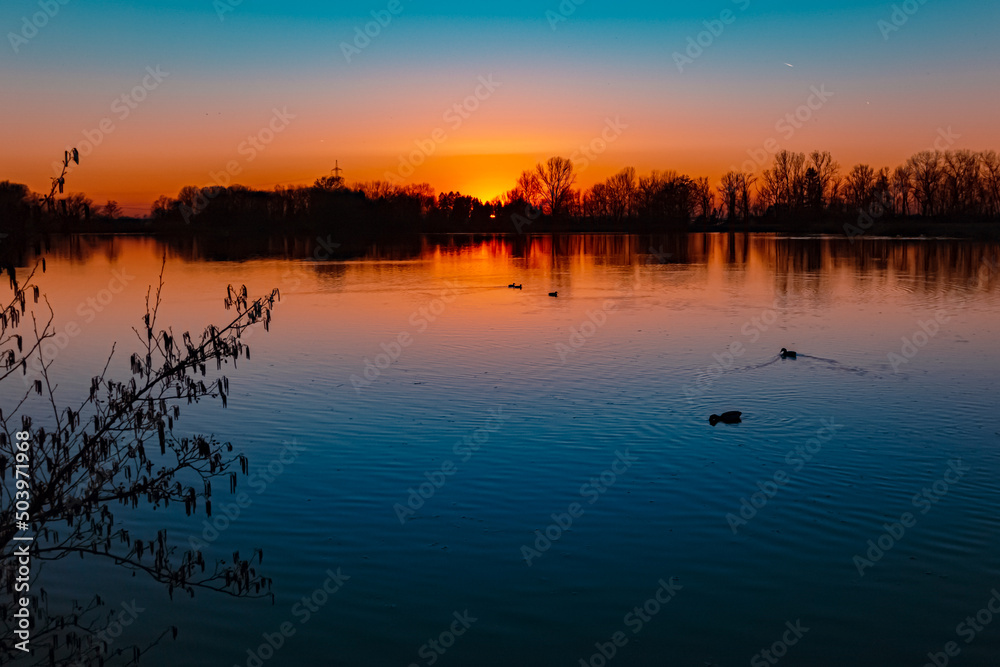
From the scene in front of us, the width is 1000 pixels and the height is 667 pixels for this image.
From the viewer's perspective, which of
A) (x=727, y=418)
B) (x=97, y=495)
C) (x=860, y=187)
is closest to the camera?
(x=97, y=495)

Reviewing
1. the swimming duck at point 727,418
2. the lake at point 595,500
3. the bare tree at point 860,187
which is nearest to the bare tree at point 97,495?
the lake at point 595,500

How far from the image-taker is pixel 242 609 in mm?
7559

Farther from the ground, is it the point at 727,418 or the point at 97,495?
the point at 97,495

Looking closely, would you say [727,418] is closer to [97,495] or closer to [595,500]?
[595,500]

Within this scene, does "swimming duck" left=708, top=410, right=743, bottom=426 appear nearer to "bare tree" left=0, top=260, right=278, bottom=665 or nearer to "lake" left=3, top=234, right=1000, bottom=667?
"lake" left=3, top=234, right=1000, bottom=667

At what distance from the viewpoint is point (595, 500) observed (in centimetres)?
1016

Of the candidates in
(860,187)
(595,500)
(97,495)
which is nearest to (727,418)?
(595,500)

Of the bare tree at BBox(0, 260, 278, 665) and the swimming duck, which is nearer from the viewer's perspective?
the bare tree at BBox(0, 260, 278, 665)

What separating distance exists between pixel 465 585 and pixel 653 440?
5.39 m

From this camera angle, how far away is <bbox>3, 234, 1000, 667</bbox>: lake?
7.12 m

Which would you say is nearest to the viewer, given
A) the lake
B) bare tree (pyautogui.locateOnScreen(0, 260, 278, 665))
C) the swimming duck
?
bare tree (pyautogui.locateOnScreen(0, 260, 278, 665))

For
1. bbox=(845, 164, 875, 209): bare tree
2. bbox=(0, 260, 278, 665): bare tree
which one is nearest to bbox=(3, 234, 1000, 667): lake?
bbox=(0, 260, 278, 665): bare tree

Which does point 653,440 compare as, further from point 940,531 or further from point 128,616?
point 128,616

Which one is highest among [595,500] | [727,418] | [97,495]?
[97,495]
